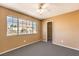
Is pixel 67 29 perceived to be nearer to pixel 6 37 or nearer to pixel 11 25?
pixel 11 25

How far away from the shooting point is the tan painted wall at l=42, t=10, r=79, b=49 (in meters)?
5.31

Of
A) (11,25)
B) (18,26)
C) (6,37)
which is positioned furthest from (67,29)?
(6,37)

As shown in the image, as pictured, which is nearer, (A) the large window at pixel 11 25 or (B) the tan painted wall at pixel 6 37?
(B) the tan painted wall at pixel 6 37

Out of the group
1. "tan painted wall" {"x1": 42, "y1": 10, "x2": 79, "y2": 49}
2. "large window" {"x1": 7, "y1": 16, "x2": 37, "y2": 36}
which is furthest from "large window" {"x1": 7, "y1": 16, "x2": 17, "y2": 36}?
"tan painted wall" {"x1": 42, "y1": 10, "x2": 79, "y2": 49}

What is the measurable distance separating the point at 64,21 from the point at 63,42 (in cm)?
141

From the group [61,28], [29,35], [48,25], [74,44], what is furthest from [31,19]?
[74,44]

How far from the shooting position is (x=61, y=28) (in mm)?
6539

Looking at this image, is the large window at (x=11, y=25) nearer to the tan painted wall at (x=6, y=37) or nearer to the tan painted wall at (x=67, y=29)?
the tan painted wall at (x=6, y=37)

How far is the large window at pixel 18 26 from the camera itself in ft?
16.7

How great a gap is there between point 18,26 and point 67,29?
311 centimetres

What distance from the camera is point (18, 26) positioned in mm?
5918

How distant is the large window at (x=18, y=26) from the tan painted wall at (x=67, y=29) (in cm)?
190

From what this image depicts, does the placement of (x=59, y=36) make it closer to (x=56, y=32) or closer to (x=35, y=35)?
(x=56, y=32)

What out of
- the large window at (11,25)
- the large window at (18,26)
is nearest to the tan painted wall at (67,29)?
the large window at (18,26)
